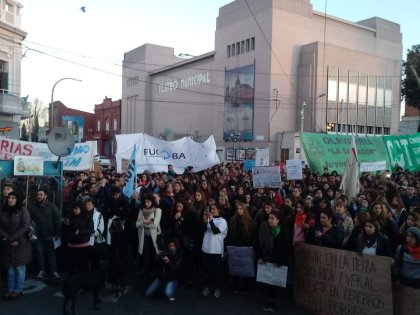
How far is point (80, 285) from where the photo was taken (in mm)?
6219

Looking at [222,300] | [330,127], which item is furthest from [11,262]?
[330,127]

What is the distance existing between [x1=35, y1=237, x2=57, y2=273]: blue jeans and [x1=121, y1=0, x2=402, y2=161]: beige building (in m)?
31.4

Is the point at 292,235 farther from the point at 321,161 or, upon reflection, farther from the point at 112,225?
the point at 321,161

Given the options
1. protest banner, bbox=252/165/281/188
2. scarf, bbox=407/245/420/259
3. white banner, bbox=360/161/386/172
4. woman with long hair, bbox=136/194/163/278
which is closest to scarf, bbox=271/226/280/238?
scarf, bbox=407/245/420/259

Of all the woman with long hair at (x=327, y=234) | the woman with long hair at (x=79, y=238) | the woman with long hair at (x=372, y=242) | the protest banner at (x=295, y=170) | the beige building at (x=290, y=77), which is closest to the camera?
the woman with long hair at (x=372, y=242)

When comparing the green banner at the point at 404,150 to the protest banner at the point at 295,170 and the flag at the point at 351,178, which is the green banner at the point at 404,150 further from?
the flag at the point at 351,178

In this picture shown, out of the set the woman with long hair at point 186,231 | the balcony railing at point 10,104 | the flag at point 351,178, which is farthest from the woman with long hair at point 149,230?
the balcony railing at point 10,104

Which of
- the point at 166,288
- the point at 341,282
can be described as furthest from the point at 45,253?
the point at 341,282

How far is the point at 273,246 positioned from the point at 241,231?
2.34ft

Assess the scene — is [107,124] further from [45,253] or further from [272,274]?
[272,274]

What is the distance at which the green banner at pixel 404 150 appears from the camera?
15648mm

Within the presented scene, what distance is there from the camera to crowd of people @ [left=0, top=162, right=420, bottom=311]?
6.48 metres

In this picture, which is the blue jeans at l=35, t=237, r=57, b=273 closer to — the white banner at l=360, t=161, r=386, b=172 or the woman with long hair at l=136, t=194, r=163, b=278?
the woman with long hair at l=136, t=194, r=163, b=278

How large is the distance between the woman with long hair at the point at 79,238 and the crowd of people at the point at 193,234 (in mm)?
16
